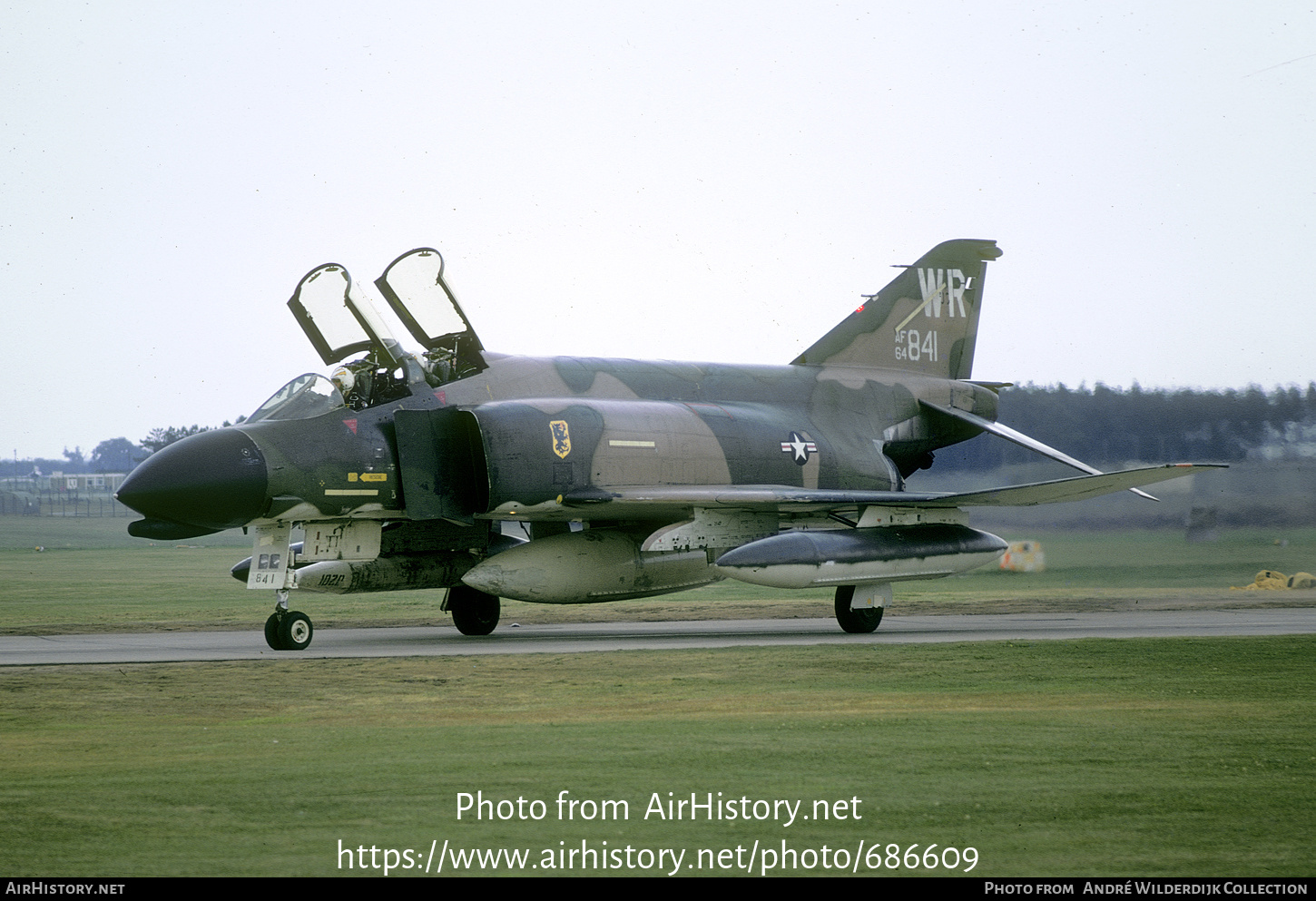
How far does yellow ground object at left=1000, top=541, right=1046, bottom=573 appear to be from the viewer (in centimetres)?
2147

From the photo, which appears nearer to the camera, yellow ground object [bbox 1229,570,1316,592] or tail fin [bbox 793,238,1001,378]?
tail fin [bbox 793,238,1001,378]

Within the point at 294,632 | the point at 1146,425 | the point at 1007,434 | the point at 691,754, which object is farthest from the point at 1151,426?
the point at 691,754

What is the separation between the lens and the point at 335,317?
14922mm

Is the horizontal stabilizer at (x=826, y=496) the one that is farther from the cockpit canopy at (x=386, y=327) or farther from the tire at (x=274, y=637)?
the tire at (x=274, y=637)

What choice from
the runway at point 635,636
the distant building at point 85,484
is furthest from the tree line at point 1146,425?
the distant building at point 85,484

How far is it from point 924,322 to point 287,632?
10.7 metres

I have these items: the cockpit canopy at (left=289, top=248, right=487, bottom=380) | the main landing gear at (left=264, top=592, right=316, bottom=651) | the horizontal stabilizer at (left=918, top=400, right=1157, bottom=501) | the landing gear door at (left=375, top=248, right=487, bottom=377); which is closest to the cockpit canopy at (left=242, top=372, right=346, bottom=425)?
the cockpit canopy at (left=289, top=248, right=487, bottom=380)

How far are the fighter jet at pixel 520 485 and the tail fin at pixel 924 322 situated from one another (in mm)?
1796

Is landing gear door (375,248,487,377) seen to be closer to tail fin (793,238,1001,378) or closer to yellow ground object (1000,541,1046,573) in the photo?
tail fin (793,238,1001,378)

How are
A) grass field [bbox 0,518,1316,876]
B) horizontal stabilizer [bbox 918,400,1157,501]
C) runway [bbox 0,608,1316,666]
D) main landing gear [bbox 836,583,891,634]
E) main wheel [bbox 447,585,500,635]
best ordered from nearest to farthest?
grass field [bbox 0,518,1316,876] → runway [bbox 0,608,1316,666] → main landing gear [bbox 836,583,891,634] → main wheel [bbox 447,585,500,635] → horizontal stabilizer [bbox 918,400,1157,501]

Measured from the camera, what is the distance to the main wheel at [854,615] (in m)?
16.0

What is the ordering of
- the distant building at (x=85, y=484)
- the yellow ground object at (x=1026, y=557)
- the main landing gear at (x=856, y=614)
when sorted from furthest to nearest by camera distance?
1. the distant building at (x=85, y=484)
2. the yellow ground object at (x=1026, y=557)
3. the main landing gear at (x=856, y=614)

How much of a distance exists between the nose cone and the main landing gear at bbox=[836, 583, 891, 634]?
22.4 ft

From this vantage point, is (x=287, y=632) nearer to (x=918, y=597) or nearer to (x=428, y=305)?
(x=428, y=305)
